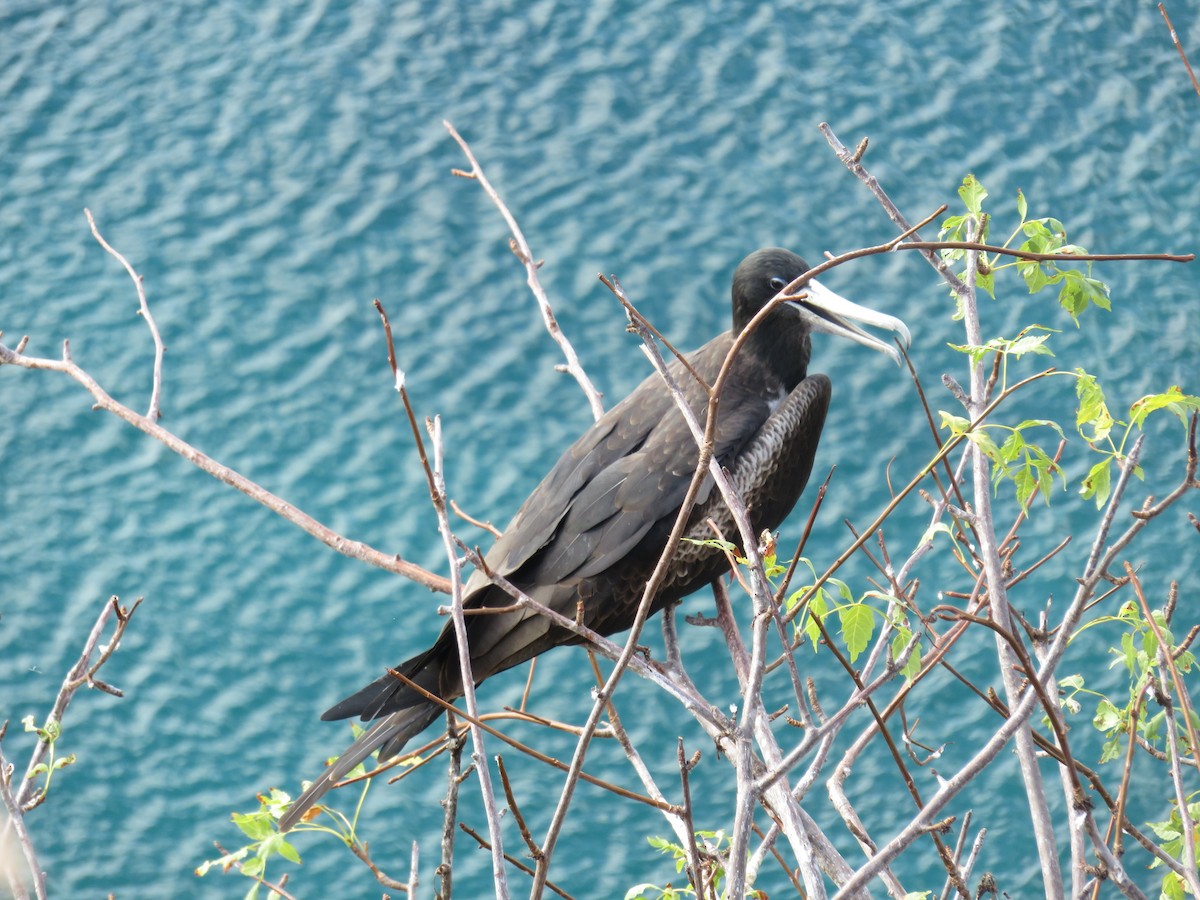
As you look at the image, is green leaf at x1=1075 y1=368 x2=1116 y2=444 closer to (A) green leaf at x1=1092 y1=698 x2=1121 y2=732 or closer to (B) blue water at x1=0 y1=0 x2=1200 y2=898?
(A) green leaf at x1=1092 y1=698 x2=1121 y2=732

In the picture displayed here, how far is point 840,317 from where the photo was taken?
4.78 ft

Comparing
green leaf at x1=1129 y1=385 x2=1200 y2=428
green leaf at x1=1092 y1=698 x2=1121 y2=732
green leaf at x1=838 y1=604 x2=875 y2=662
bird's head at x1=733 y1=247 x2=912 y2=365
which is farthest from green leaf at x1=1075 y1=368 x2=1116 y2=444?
bird's head at x1=733 y1=247 x2=912 y2=365

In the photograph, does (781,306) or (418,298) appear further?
(418,298)

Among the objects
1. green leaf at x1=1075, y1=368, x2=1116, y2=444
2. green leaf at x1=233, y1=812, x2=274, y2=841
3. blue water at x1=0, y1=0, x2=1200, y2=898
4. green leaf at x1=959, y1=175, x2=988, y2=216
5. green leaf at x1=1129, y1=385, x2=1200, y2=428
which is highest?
green leaf at x1=959, y1=175, x2=988, y2=216

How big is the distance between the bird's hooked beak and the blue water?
1.17m

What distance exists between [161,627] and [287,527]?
0.32m

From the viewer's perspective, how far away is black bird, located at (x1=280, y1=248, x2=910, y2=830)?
1.22 m

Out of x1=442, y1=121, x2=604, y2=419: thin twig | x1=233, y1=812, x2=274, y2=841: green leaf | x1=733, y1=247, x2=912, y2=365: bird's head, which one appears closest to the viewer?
x1=233, y1=812, x2=274, y2=841: green leaf

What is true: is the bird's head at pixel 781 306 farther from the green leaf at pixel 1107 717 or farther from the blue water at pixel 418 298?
the blue water at pixel 418 298

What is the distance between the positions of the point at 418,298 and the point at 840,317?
4.88ft

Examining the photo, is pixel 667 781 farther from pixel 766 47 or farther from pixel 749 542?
pixel 749 542

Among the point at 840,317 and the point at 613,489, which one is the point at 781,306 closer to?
the point at 840,317

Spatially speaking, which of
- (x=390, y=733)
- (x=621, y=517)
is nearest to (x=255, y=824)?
(x=390, y=733)

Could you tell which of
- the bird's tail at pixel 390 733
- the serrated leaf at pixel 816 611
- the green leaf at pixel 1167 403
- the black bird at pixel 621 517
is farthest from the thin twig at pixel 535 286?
the green leaf at pixel 1167 403
